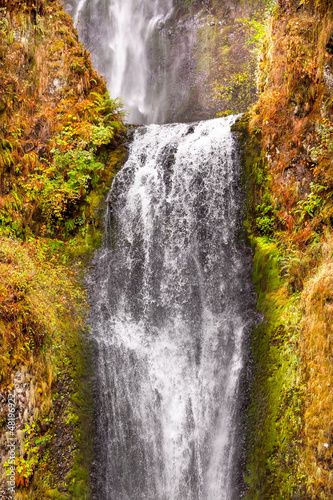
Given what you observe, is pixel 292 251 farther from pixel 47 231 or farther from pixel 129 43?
pixel 129 43

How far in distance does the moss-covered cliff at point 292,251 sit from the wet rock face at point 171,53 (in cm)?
857

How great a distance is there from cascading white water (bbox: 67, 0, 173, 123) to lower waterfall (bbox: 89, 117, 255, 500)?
36.4ft

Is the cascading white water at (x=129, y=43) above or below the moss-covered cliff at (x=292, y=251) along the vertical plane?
above

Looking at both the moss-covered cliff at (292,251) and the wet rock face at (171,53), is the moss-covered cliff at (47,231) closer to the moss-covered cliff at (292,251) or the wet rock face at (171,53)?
the moss-covered cliff at (292,251)

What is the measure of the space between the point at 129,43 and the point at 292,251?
19.9 meters

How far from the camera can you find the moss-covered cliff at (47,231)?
605 cm

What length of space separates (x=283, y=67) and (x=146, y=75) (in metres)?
14.3

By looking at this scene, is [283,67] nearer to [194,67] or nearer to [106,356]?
Result: [106,356]

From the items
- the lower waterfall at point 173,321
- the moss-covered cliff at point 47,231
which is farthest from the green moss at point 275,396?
the moss-covered cliff at point 47,231

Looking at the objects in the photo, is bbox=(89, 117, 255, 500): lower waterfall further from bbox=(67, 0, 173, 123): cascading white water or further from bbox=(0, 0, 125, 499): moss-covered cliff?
bbox=(67, 0, 173, 123): cascading white water

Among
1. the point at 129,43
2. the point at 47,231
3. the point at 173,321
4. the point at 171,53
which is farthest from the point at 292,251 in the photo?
the point at 129,43

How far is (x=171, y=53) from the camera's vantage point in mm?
20656

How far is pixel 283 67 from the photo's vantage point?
29.2 feet

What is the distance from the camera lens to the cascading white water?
21.0 meters
